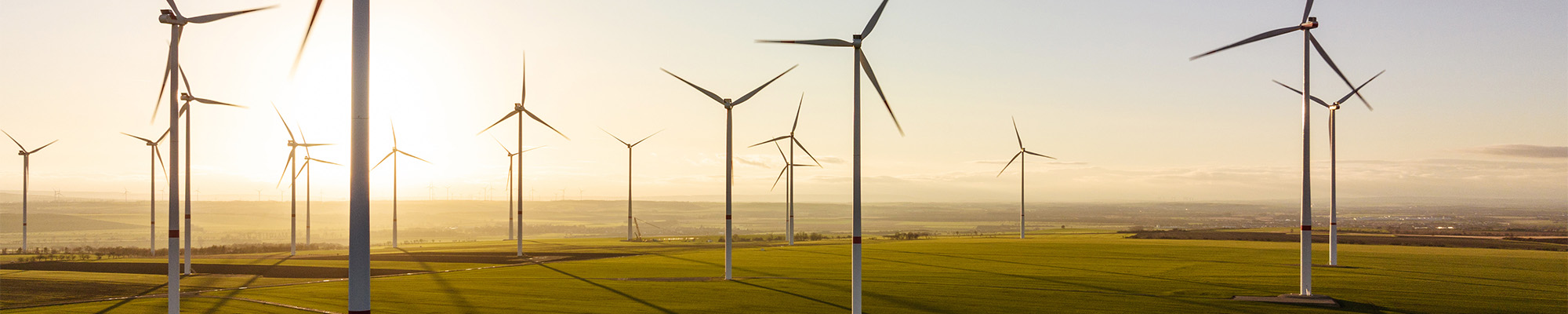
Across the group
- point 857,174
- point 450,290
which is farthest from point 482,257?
point 857,174

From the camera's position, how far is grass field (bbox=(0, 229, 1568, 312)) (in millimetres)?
34156

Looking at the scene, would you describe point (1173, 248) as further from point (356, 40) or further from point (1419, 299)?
point (356, 40)

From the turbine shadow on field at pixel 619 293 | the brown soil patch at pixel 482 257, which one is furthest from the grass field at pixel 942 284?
the brown soil patch at pixel 482 257

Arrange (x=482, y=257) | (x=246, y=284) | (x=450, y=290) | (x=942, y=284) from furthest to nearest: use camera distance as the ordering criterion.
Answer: (x=482, y=257) → (x=246, y=284) → (x=942, y=284) → (x=450, y=290)

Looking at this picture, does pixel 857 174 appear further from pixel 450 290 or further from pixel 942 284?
pixel 450 290

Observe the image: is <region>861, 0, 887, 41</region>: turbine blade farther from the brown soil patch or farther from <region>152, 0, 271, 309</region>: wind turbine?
the brown soil patch

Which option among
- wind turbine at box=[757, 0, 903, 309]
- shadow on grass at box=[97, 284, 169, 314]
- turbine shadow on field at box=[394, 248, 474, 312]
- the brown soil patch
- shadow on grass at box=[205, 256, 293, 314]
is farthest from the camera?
the brown soil patch

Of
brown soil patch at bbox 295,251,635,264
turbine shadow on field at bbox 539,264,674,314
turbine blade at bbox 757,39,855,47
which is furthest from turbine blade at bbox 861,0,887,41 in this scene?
brown soil patch at bbox 295,251,635,264

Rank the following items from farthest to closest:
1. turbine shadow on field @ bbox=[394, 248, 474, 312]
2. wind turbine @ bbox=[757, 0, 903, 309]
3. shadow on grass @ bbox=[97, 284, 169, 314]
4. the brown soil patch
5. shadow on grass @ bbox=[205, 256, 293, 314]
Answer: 1. the brown soil patch
2. turbine shadow on field @ bbox=[394, 248, 474, 312]
3. shadow on grass @ bbox=[97, 284, 169, 314]
4. shadow on grass @ bbox=[205, 256, 293, 314]
5. wind turbine @ bbox=[757, 0, 903, 309]

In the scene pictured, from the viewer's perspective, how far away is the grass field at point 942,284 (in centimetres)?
3416

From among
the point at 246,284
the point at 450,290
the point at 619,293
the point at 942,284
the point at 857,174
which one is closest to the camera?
the point at 857,174

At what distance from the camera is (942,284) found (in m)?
43.4

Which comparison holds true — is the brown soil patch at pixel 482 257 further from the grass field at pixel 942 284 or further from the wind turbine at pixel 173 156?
the wind turbine at pixel 173 156

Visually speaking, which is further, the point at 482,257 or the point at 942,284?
the point at 482,257
